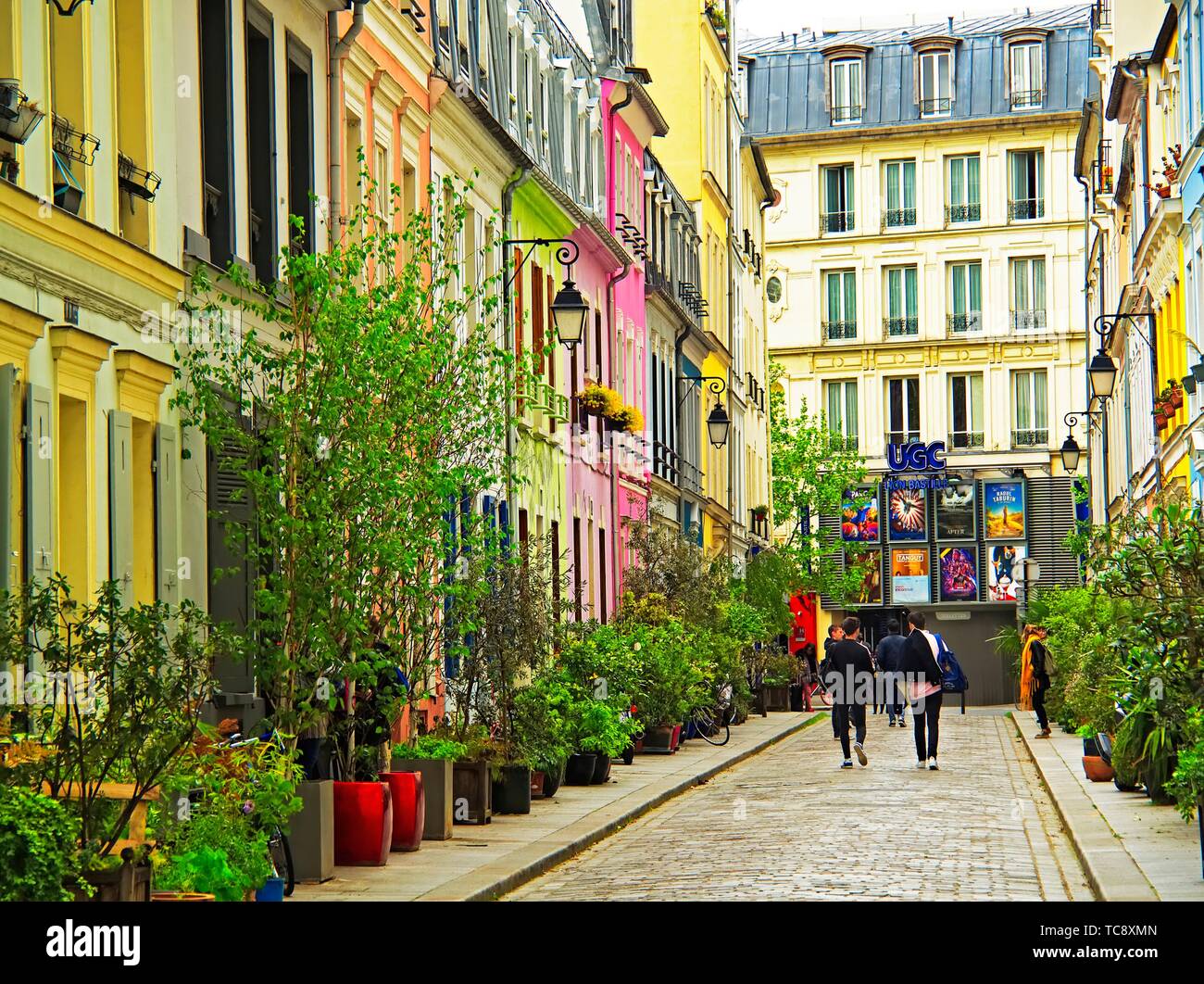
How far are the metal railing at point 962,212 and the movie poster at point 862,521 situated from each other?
1011cm

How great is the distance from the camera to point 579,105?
35.7 meters

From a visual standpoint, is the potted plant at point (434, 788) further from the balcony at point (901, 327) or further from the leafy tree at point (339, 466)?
the balcony at point (901, 327)

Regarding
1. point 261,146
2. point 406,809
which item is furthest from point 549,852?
point 261,146

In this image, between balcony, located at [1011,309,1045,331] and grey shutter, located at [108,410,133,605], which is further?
balcony, located at [1011,309,1045,331]

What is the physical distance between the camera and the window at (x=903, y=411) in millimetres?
74000

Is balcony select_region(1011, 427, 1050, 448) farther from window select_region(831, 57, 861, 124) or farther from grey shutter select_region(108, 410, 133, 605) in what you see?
grey shutter select_region(108, 410, 133, 605)

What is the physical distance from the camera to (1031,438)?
7212 centimetres

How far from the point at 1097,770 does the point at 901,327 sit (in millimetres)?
53215

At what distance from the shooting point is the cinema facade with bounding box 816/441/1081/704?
2785 inches

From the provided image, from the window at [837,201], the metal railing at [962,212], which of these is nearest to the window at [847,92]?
the window at [837,201]

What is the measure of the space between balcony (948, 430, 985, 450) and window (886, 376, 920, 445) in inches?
53.2

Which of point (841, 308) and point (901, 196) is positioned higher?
point (901, 196)

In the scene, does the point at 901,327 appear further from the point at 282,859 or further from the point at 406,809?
the point at 282,859

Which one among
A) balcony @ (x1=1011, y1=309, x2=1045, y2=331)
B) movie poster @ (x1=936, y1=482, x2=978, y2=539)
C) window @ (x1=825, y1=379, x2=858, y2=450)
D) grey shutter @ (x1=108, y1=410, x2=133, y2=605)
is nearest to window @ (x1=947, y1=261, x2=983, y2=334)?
balcony @ (x1=1011, y1=309, x2=1045, y2=331)
